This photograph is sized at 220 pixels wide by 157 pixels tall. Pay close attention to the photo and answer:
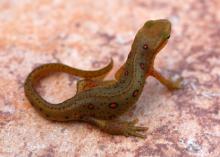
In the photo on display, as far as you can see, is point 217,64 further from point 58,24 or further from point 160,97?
point 58,24

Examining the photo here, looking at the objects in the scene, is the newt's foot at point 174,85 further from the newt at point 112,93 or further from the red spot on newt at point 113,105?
the red spot on newt at point 113,105

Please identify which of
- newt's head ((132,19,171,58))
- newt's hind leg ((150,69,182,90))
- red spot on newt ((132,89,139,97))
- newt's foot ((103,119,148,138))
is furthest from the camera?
newt's hind leg ((150,69,182,90))

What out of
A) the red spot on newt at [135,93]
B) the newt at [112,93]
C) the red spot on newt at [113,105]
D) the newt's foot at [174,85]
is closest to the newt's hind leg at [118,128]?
the newt at [112,93]

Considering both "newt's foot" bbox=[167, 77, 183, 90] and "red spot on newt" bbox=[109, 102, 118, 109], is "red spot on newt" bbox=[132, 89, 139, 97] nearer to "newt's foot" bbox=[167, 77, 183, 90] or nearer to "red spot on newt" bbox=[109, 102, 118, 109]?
"red spot on newt" bbox=[109, 102, 118, 109]

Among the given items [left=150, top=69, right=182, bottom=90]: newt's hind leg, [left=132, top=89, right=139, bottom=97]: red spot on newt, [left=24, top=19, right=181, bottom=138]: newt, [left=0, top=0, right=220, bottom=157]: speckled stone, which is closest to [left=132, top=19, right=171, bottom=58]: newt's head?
[left=24, top=19, right=181, bottom=138]: newt

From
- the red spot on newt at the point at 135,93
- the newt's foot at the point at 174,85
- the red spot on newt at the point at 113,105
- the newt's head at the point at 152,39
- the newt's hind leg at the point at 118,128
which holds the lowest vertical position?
the newt's hind leg at the point at 118,128

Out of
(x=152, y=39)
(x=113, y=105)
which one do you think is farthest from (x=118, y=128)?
(x=152, y=39)

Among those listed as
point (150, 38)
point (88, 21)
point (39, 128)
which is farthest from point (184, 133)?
point (88, 21)

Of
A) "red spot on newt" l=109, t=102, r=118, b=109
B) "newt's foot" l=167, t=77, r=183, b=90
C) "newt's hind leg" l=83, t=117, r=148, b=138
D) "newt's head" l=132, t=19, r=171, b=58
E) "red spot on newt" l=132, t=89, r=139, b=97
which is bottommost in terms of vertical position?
"newt's hind leg" l=83, t=117, r=148, b=138

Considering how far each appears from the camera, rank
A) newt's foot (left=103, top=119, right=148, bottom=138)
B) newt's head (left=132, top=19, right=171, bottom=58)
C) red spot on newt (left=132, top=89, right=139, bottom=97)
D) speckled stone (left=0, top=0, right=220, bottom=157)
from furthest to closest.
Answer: newt's head (left=132, top=19, right=171, bottom=58), red spot on newt (left=132, top=89, right=139, bottom=97), newt's foot (left=103, top=119, right=148, bottom=138), speckled stone (left=0, top=0, right=220, bottom=157)
